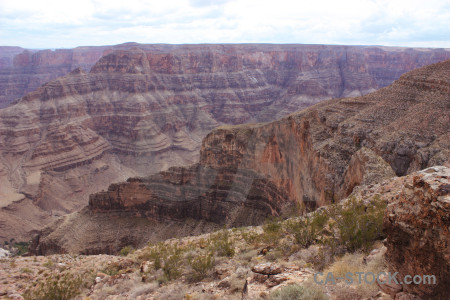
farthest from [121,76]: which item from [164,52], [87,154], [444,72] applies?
[444,72]

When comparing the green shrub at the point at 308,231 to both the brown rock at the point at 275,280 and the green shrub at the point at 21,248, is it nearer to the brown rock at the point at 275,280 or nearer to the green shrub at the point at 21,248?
the brown rock at the point at 275,280

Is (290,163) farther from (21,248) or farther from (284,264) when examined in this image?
(21,248)

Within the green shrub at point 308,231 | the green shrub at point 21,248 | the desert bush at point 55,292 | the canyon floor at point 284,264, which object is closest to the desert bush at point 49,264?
the canyon floor at point 284,264

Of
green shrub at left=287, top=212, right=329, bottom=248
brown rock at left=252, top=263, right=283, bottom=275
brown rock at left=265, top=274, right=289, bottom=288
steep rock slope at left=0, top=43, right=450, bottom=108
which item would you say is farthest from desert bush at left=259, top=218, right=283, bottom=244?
steep rock slope at left=0, top=43, right=450, bottom=108

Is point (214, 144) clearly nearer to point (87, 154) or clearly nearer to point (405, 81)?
point (405, 81)

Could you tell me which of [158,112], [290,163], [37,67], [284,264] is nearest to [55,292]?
[284,264]

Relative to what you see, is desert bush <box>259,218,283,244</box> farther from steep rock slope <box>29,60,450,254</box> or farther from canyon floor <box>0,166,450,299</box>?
steep rock slope <box>29,60,450,254</box>
